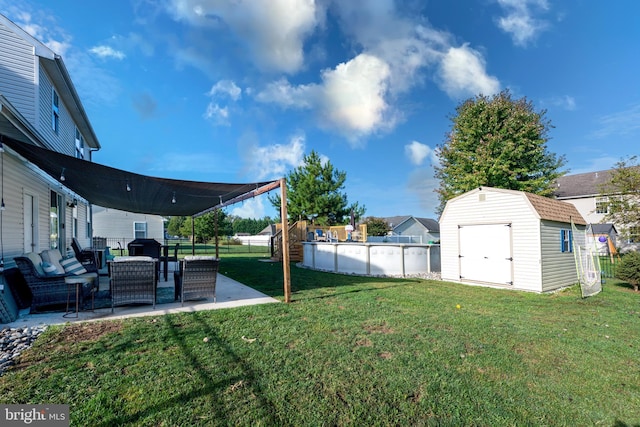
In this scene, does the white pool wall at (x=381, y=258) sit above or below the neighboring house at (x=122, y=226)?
below

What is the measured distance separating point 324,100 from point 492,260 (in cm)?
1308

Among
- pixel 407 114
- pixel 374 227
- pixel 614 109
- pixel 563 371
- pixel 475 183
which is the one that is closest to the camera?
pixel 563 371

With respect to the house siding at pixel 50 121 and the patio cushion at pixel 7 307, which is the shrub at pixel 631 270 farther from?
the house siding at pixel 50 121

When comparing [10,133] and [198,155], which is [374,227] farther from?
[10,133]

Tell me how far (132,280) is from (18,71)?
6.83 m

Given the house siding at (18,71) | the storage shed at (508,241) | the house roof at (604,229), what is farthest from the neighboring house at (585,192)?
the house siding at (18,71)

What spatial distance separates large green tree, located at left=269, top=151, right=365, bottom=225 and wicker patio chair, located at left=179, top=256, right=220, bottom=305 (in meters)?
17.5

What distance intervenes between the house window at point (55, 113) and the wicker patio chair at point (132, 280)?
268 inches

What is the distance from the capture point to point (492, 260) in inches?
373

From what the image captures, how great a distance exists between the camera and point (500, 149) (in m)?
17.2

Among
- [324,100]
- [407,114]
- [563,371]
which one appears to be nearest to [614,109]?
[407,114]

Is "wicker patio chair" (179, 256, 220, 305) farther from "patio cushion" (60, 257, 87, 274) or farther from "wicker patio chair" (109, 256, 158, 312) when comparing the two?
"patio cushion" (60, 257, 87, 274)

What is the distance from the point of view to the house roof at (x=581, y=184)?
27734 mm

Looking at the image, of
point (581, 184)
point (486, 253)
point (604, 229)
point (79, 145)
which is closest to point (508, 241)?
point (486, 253)
